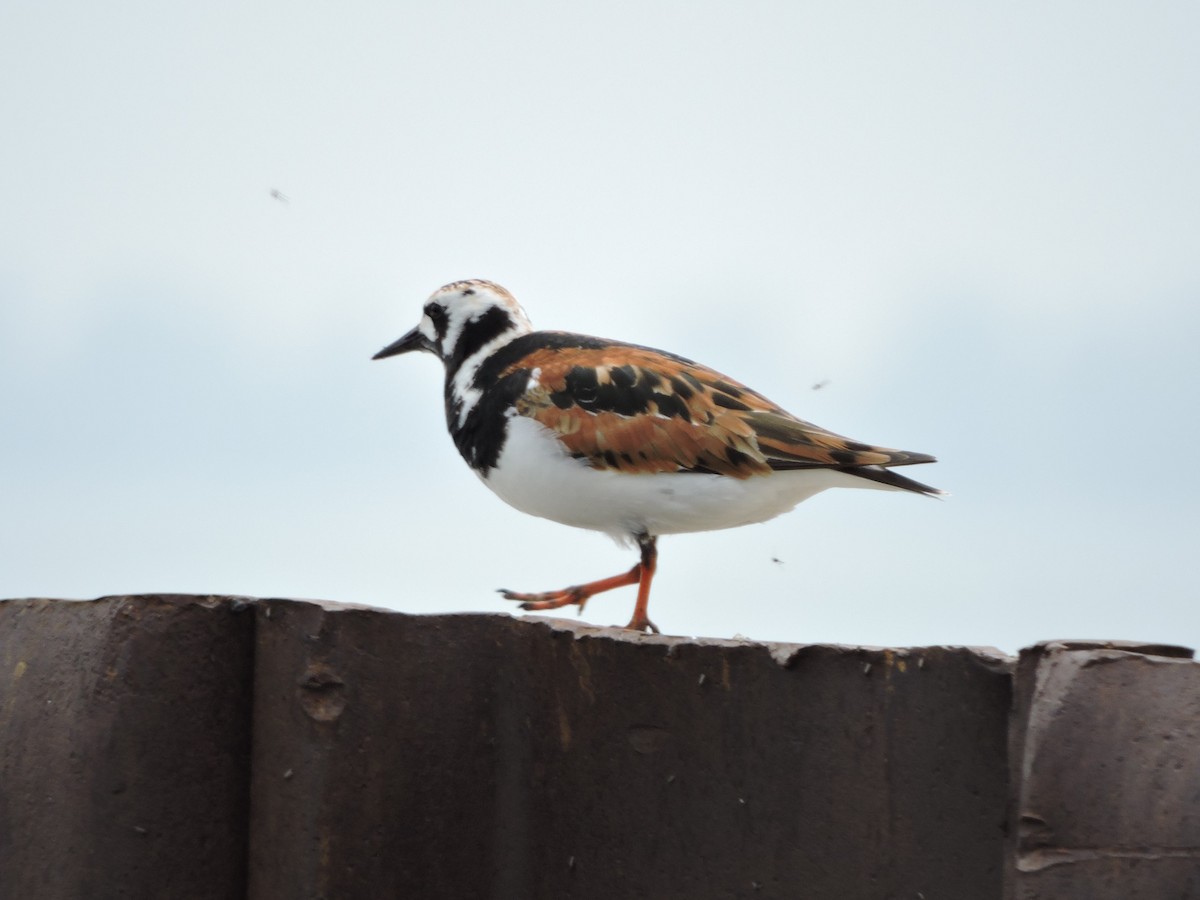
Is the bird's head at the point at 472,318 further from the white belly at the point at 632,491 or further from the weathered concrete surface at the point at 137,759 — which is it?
the weathered concrete surface at the point at 137,759

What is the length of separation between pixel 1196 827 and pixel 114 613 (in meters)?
3.20

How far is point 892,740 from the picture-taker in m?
3.91

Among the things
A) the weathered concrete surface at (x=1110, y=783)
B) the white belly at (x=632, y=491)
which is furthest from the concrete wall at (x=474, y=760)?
the white belly at (x=632, y=491)

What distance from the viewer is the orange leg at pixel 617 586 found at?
19.4 feet

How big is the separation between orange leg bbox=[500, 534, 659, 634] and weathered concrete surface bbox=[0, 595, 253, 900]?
1731 mm

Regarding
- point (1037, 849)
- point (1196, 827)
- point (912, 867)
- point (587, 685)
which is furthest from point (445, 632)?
point (1196, 827)

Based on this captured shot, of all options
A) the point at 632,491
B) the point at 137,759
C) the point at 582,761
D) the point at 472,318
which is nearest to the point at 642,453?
the point at 632,491

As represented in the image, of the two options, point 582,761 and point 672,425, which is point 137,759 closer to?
point 582,761

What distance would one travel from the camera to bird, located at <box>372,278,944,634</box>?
19.1 ft

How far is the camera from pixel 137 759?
4.45m

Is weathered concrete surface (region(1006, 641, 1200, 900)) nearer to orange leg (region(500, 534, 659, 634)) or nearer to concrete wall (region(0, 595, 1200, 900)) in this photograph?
concrete wall (region(0, 595, 1200, 900))

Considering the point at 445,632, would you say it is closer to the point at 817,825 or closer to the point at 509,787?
the point at 509,787

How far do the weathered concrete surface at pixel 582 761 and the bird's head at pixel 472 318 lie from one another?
→ 2.34 meters

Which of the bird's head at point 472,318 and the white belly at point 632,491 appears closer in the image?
the white belly at point 632,491
